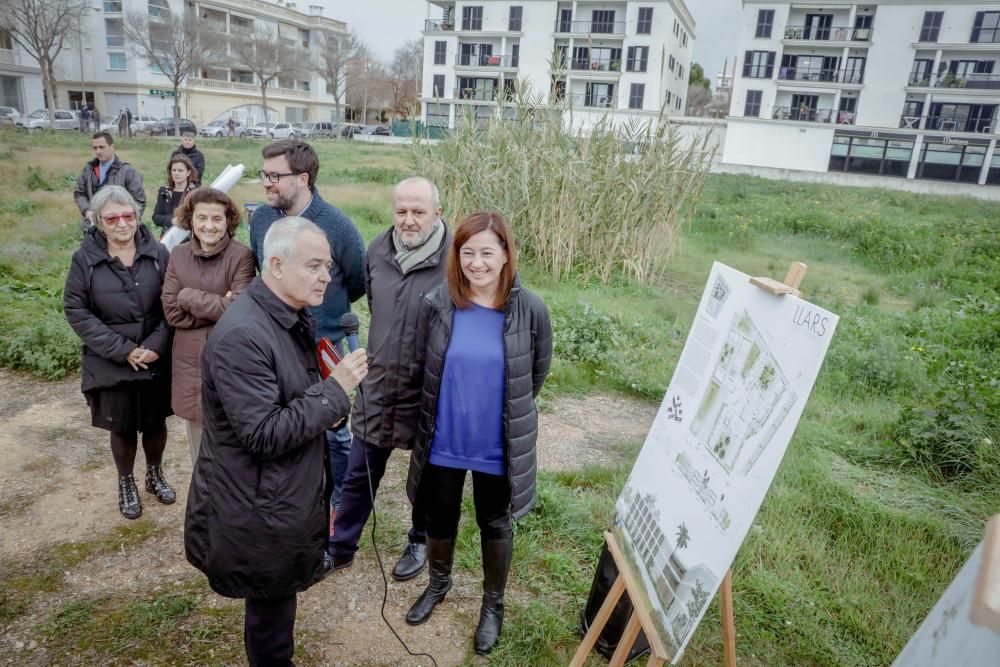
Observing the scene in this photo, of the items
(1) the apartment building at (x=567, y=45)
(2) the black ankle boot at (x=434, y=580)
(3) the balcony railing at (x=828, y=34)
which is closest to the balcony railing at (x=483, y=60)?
(1) the apartment building at (x=567, y=45)

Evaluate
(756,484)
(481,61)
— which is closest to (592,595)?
(756,484)

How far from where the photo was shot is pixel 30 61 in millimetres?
40844

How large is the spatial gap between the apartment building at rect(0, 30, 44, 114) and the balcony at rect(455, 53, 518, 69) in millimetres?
27175

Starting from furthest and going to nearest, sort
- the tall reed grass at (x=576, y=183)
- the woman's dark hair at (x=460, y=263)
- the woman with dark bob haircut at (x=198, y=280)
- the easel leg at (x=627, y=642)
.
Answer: the tall reed grass at (x=576, y=183)
the woman with dark bob haircut at (x=198, y=280)
the woman's dark hair at (x=460, y=263)
the easel leg at (x=627, y=642)

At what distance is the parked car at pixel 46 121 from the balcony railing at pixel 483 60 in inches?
934

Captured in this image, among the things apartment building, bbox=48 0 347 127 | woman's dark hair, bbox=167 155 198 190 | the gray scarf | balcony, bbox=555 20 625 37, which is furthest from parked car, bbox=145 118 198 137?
the gray scarf

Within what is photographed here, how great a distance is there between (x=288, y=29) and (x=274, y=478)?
61302 mm

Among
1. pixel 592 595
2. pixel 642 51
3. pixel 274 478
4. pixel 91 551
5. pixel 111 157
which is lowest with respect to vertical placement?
pixel 91 551

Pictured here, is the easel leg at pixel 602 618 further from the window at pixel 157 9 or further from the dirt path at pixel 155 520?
the window at pixel 157 9

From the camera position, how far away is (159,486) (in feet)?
11.9

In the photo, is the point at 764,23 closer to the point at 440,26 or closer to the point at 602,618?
the point at 440,26

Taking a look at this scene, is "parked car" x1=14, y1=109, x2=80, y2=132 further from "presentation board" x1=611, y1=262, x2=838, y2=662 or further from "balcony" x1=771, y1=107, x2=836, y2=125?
"balcony" x1=771, y1=107, x2=836, y2=125

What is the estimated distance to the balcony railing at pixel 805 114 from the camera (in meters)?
38.0

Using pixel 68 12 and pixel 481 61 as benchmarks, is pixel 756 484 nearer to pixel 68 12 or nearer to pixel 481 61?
pixel 68 12
